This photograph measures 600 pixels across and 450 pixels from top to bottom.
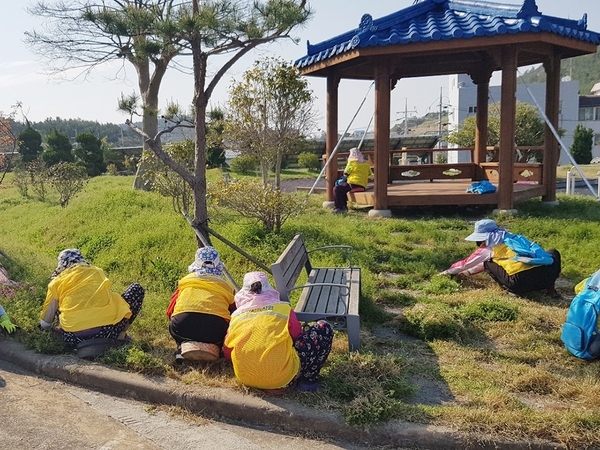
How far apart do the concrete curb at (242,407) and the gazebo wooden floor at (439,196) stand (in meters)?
7.07

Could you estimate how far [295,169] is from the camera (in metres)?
31.6

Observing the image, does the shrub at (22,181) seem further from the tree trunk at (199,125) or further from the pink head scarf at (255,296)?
the pink head scarf at (255,296)

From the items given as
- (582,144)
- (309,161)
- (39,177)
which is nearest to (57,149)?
(39,177)

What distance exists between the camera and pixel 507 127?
979cm

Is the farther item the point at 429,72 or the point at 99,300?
the point at 429,72

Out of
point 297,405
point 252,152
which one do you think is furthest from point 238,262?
point 252,152

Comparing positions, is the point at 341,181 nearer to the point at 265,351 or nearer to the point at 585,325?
the point at 585,325

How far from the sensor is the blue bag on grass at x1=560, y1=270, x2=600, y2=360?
4398 mm

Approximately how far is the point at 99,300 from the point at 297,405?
189 centimetres

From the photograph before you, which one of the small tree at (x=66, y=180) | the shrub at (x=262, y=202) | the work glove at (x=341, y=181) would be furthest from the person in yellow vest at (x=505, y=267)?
the small tree at (x=66, y=180)

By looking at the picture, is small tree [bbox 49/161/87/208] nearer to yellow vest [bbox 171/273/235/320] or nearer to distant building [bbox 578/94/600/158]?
yellow vest [bbox 171/273/235/320]

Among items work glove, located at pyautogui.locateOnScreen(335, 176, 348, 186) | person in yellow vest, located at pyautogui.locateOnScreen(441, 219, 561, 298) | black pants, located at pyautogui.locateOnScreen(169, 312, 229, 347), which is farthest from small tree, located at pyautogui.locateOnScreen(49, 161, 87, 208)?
black pants, located at pyautogui.locateOnScreen(169, 312, 229, 347)

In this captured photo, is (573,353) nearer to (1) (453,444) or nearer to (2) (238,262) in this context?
(1) (453,444)

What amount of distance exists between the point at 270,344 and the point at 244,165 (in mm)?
20924
